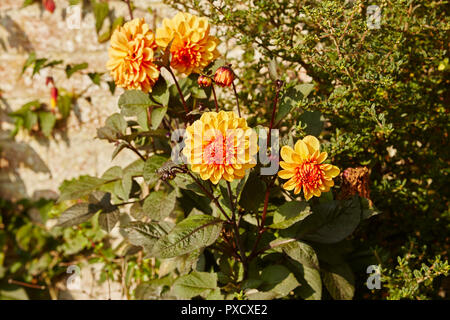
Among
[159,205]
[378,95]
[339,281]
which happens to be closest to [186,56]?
[159,205]

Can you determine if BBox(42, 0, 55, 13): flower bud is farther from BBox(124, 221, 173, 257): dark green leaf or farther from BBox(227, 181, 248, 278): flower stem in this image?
BBox(227, 181, 248, 278): flower stem

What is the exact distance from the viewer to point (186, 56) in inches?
49.4

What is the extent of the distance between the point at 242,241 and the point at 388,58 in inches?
28.0

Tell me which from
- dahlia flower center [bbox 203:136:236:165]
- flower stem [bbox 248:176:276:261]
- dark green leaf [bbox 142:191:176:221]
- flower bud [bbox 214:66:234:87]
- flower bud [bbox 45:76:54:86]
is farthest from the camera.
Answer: flower bud [bbox 45:76:54:86]

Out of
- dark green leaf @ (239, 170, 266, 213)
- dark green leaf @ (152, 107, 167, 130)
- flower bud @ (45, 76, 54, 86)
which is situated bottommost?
dark green leaf @ (239, 170, 266, 213)

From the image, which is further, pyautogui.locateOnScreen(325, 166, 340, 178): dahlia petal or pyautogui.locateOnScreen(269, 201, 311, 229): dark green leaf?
pyautogui.locateOnScreen(269, 201, 311, 229): dark green leaf

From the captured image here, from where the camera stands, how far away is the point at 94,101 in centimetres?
225

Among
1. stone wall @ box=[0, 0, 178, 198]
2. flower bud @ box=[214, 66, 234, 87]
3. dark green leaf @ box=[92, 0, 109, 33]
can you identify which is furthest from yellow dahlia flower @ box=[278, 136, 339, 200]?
dark green leaf @ box=[92, 0, 109, 33]

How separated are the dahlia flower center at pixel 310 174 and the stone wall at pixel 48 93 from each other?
129 cm

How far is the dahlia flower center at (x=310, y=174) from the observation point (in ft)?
3.40

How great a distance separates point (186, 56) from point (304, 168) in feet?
1.58

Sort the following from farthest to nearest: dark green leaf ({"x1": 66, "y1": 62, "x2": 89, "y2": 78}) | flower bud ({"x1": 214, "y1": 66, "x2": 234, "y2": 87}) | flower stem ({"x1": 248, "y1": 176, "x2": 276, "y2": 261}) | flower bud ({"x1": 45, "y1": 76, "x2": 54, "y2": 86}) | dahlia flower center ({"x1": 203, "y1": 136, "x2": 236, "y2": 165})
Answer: flower bud ({"x1": 45, "y1": 76, "x2": 54, "y2": 86}) < dark green leaf ({"x1": 66, "y1": 62, "x2": 89, "y2": 78}) < flower stem ({"x1": 248, "y1": 176, "x2": 276, "y2": 261}) < flower bud ({"x1": 214, "y1": 66, "x2": 234, "y2": 87}) < dahlia flower center ({"x1": 203, "y1": 136, "x2": 236, "y2": 165})

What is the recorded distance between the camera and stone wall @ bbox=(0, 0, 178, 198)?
7.32 feet
